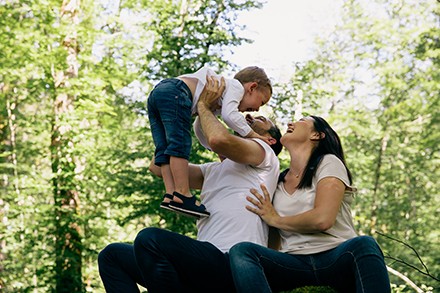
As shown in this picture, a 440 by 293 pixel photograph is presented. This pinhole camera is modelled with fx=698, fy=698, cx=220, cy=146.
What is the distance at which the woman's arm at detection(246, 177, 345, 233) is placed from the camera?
9.63 feet

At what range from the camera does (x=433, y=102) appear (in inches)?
652

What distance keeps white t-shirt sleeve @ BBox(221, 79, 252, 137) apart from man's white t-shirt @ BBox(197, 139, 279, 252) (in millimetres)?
229

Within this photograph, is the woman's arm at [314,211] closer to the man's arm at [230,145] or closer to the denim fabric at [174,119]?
the man's arm at [230,145]

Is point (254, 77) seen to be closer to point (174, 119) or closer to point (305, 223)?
point (174, 119)

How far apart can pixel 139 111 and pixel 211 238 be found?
863 cm

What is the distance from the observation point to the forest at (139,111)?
11500mm

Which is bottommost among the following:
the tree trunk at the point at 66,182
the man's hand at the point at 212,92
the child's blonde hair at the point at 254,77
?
the tree trunk at the point at 66,182

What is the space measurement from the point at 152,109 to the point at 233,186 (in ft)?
3.03

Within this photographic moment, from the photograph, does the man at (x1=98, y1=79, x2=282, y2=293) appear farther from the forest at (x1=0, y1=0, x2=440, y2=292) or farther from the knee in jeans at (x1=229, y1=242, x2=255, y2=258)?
the forest at (x1=0, y1=0, x2=440, y2=292)

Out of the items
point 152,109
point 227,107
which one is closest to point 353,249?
point 227,107

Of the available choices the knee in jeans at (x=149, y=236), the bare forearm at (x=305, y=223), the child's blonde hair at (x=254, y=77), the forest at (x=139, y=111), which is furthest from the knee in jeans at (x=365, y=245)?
the forest at (x=139, y=111)

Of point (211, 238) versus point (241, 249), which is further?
point (211, 238)

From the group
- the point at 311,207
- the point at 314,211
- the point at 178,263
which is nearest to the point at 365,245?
the point at 314,211

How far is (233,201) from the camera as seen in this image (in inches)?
123
